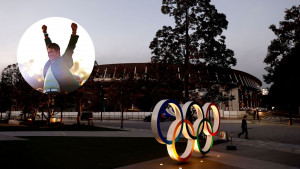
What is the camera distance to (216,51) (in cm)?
1902

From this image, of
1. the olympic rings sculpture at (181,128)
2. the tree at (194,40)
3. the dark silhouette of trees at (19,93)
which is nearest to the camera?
Answer: the olympic rings sculpture at (181,128)

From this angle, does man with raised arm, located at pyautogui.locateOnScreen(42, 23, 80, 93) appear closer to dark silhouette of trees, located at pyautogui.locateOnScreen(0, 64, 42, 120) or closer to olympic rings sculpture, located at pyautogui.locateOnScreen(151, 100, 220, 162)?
olympic rings sculpture, located at pyautogui.locateOnScreen(151, 100, 220, 162)

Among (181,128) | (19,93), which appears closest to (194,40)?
(181,128)

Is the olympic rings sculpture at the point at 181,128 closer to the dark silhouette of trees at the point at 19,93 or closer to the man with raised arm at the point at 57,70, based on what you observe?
the man with raised arm at the point at 57,70

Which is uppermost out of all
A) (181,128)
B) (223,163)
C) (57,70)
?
(57,70)

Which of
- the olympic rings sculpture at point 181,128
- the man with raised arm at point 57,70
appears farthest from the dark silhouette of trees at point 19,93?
the olympic rings sculpture at point 181,128

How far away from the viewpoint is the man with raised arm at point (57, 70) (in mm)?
20531

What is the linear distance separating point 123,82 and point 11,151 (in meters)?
23.3

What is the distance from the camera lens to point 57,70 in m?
20.8

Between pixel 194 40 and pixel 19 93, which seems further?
pixel 19 93

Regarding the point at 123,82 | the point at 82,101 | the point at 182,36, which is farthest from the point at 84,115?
the point at 182,36

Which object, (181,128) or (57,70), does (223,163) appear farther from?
(57,70)

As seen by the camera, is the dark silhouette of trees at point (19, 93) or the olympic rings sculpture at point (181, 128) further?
the dark silhouette of trees at point (19, 93)

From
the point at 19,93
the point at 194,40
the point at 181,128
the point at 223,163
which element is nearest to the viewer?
the point at 223,163
